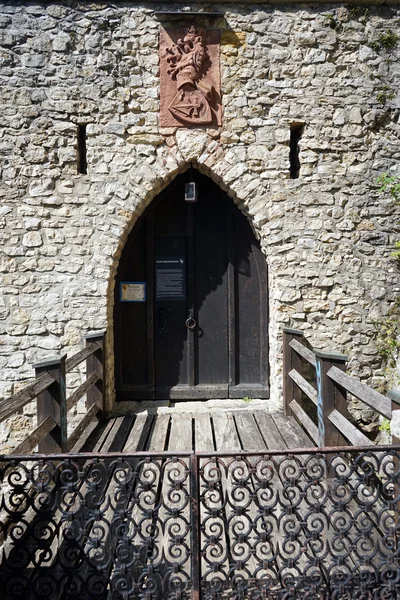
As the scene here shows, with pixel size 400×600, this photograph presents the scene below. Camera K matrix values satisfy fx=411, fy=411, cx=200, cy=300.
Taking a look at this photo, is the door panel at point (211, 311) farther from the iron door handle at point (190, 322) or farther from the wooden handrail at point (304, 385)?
the wooden handrail at point (304, 385)

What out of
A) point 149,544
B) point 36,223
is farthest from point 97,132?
point 149,544

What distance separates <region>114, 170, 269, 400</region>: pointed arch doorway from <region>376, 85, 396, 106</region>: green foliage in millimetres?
1822

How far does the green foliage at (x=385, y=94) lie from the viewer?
4.23 meters

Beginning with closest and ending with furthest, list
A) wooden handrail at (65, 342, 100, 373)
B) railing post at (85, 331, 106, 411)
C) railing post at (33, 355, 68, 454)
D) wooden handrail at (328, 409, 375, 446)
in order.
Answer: wooden handrail at (328, 409, 375, 446)
railing post at (33, 355, 68, 454)
wooden handrail at (65, 342, 100, 373)
railing post at (85, 331, 106, 411)

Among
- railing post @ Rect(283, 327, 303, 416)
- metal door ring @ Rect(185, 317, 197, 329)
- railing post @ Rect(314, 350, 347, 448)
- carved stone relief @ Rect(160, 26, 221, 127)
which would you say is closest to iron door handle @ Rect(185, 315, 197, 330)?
metal door ring @ Rect(185, 317, 197, 329)

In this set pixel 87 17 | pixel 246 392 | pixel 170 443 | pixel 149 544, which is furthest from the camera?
pixel 246 392

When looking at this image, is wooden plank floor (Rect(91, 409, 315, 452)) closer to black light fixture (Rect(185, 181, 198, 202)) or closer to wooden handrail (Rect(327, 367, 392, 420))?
wooden handrail (Rect(327, 367, 392, 420))

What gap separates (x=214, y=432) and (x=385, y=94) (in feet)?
12.4

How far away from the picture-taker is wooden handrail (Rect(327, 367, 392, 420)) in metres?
2.24

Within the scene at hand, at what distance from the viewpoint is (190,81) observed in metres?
4.10

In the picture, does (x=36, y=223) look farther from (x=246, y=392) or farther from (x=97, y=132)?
(x=246, y=392)

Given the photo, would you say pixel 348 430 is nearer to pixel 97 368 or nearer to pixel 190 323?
pixel 190 323

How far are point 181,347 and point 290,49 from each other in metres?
3.28

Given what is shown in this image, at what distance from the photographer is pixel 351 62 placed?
4215 mm
